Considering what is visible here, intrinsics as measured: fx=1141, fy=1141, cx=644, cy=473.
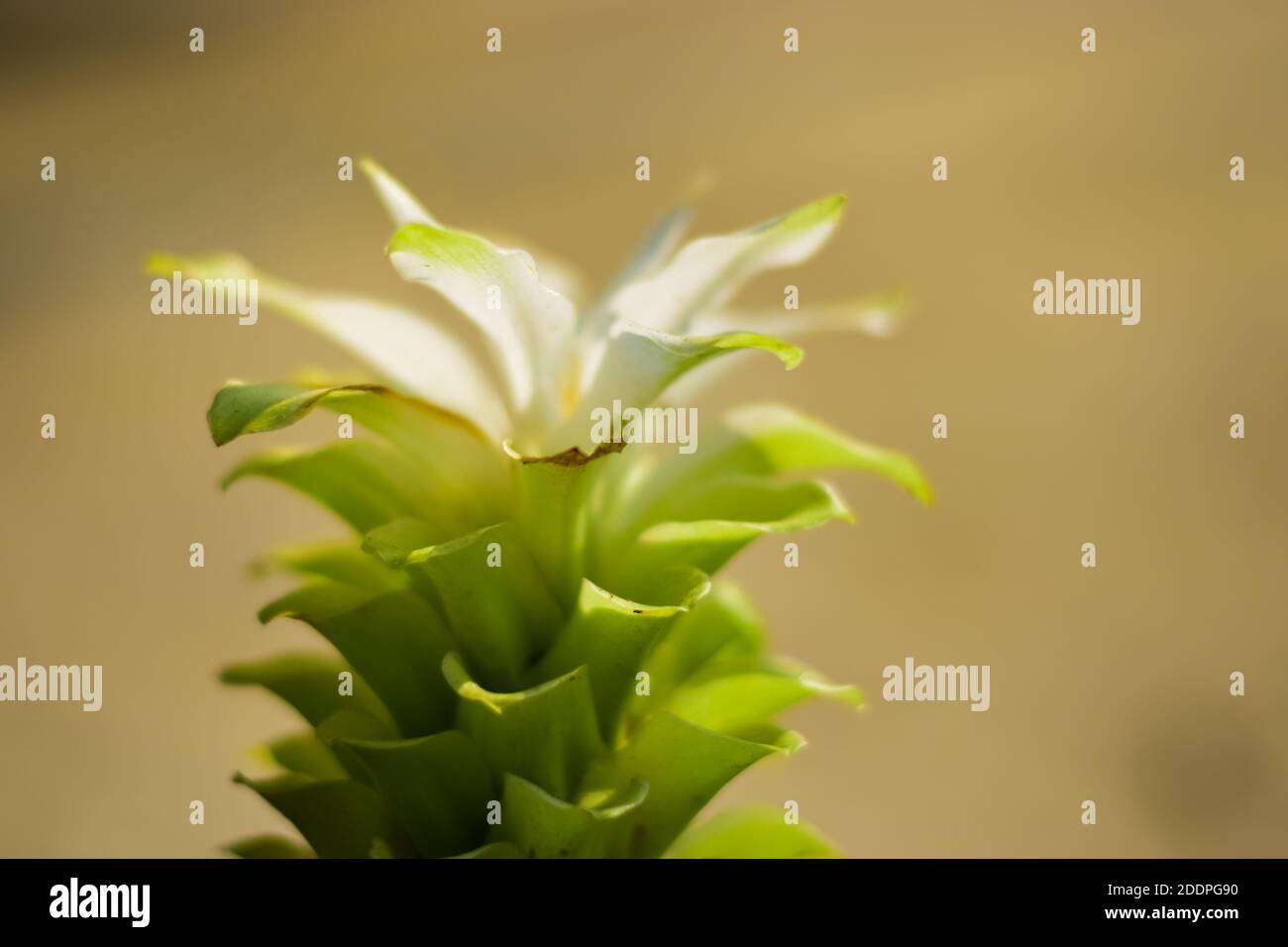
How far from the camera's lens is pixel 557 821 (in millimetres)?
455

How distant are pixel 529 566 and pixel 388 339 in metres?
0.13

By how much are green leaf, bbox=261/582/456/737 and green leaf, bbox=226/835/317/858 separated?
9 centimetres

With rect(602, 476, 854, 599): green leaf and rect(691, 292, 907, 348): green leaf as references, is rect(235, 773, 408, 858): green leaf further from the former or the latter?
rect(691, 292, 907, 348): green leaf

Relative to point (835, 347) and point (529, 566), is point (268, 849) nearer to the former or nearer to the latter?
point (529, 566)

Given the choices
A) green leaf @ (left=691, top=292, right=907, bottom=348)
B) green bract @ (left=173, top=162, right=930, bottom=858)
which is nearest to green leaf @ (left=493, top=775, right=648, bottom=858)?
green bract @ (left=173, top=162, right=930, bottom=858)

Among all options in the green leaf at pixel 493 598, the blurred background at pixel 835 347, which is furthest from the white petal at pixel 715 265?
the blurred background at pixel 835 347

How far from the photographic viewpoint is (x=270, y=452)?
20.6 inches

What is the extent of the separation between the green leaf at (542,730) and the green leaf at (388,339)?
125mm

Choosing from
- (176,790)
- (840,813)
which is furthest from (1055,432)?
(176,790)

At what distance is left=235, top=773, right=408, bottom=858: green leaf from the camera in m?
0.50

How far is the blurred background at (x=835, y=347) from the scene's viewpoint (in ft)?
5.49

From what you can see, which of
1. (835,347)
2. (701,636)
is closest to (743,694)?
(701,636)

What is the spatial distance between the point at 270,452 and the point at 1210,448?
1839 millimetres

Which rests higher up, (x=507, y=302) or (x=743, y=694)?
(x=507, y=302)
